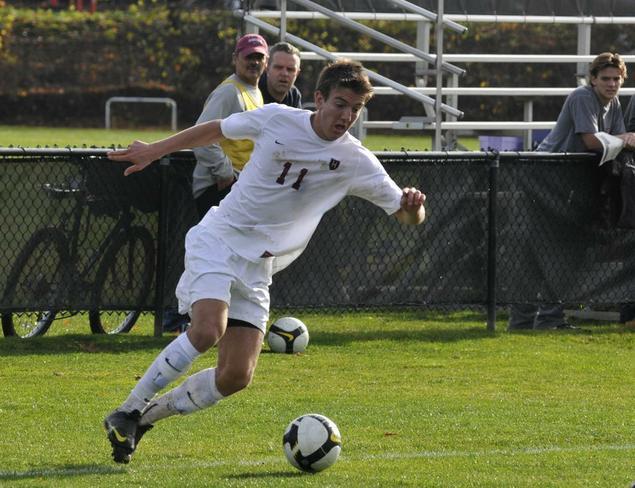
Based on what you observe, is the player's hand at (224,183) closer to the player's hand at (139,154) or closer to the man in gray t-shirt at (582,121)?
the man in gray t-shirt at (582,121)

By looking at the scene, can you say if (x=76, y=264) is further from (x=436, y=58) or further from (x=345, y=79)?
(x=436, y=58)

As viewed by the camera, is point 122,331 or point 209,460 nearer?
point 209,460

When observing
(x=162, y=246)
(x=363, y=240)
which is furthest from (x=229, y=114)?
(x=363, y=240)

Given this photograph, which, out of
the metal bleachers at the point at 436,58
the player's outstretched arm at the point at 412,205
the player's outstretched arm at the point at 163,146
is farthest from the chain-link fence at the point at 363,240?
the player's outstretched arm at the point at 412,205

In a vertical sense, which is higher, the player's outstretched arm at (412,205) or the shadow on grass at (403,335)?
the player's outstretched arm at (412,205)

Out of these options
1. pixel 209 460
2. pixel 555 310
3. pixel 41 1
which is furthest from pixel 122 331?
pixel 41 1

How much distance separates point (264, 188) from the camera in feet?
24.1

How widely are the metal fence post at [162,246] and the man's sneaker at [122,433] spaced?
4.17 metres

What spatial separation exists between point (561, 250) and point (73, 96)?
30620 mm

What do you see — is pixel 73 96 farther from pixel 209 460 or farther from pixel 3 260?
pixel 209 460

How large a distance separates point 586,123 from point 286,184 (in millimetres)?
5291

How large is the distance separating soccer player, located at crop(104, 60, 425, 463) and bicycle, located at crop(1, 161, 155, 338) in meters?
3.78

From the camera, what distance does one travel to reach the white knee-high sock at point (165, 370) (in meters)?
7.13

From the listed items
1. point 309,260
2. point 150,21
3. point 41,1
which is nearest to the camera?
point 309,260
